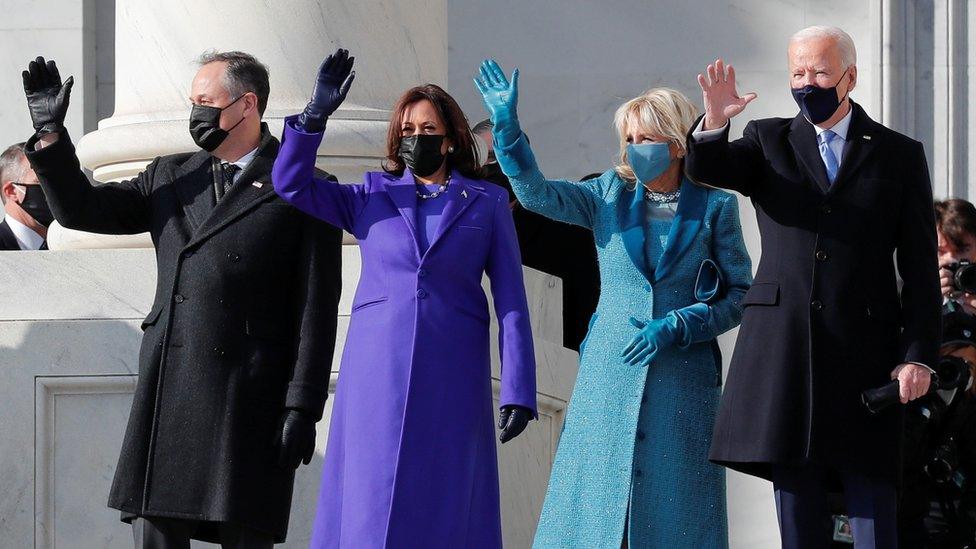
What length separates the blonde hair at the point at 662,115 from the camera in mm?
6422

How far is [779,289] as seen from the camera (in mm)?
5984

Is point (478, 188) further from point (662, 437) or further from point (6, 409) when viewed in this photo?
point (6, 409)

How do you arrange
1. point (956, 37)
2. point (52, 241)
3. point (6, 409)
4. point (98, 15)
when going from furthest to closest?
1. point (98, 15)
2. point (956, 37)
3. point (52, 241)
4. point (6, 409)

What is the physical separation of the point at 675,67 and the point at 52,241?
11.6 feet

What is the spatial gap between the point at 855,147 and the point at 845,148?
0.09ft

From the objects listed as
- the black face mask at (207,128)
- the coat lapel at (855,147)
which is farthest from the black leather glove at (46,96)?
the coat lapel at (855,147)

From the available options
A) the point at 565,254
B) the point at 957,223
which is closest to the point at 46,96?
the point at 565,254

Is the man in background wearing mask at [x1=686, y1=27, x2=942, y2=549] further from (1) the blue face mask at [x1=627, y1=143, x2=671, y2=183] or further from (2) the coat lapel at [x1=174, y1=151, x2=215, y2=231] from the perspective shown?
(2) the coat lapel at [x1=174, y1=151, x2=215, y2=231]

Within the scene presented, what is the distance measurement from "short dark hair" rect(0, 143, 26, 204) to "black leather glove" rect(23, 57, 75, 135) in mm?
2739

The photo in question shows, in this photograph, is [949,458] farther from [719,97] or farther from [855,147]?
[719,97]

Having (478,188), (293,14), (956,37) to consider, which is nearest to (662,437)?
(478,188)

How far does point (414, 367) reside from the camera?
590cm

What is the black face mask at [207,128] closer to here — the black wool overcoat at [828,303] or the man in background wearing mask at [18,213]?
the black wool overcoat at [828,303]

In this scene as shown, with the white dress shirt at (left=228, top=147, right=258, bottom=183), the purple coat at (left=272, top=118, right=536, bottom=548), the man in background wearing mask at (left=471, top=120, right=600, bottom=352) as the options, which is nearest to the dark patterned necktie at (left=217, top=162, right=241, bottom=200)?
the white dress shirt at (left=228, top=147, right=258, bottom=183)
